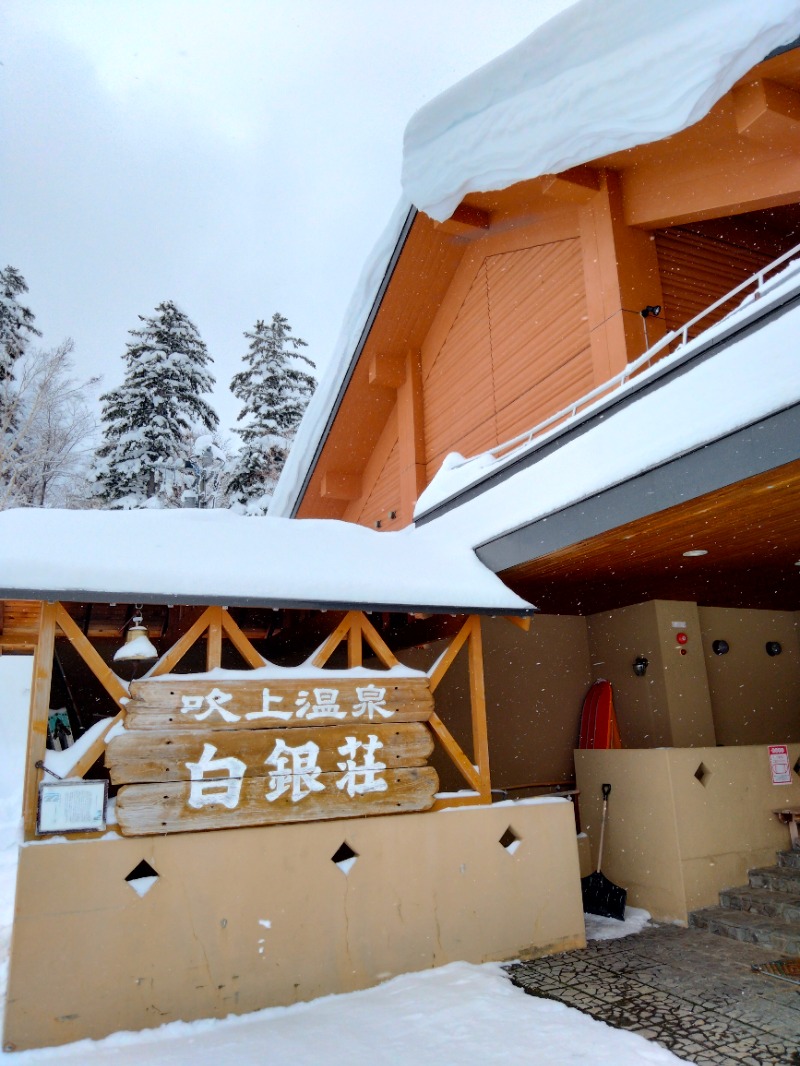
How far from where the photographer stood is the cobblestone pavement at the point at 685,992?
13.8 ft

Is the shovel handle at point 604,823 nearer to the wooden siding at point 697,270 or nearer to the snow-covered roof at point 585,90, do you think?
the wooden siding at point 697,270

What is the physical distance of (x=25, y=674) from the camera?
656 inches

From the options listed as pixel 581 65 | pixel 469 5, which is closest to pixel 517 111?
pixel 581 65

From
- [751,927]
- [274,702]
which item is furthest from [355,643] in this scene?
[751,927]

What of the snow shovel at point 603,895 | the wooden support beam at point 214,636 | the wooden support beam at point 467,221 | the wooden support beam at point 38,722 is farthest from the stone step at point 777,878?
the wooden support beam at point 467,221

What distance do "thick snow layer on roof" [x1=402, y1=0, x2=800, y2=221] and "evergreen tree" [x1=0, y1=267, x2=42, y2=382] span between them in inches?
704

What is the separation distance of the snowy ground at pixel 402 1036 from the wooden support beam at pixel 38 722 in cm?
131

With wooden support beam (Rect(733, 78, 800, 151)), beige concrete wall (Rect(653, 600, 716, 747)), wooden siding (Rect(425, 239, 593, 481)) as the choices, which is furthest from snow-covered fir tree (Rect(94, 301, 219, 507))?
wooden support beam (Rect(733, 78, 800, 151))

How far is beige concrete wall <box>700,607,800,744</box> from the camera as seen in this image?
8789 mm

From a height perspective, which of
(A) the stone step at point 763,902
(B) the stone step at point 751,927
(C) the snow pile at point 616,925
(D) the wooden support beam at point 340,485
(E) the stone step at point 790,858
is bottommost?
(C) the snow pile at point 616,925

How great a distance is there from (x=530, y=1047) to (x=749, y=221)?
867 centimetres

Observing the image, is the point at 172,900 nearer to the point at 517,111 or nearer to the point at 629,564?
the point at 629,564

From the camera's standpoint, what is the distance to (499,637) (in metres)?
8.44

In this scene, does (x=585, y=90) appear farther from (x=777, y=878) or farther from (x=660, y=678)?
(x=777, y=878)
